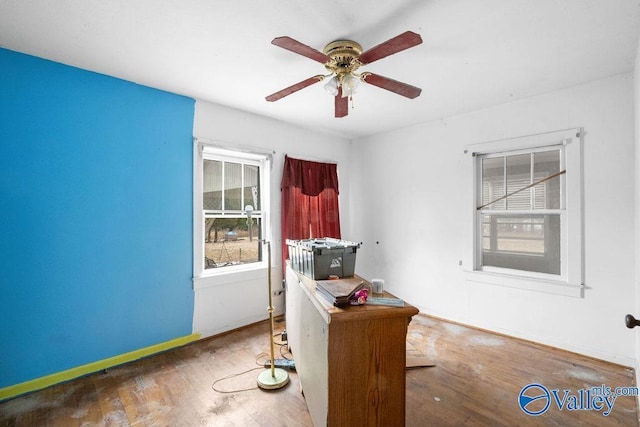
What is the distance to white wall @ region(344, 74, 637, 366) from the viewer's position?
260cm

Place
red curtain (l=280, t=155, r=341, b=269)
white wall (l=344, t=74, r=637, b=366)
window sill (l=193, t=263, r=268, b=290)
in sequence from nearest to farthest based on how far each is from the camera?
white wall (l=344, t=74, r=637, b=366)
window sill (l=193, t=263, r=268, b=290)
red curtain (l=280, t=155, r=341, b=269)

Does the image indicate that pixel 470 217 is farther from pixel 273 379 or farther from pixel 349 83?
pixel 273 379

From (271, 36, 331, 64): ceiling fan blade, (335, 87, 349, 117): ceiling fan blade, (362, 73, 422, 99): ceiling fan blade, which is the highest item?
(271, 36, 331, 64): ceiling fan blade

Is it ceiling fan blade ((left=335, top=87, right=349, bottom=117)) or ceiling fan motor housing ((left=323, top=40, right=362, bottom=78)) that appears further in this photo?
ceiling fan blade ((left=335, top=87, right=349, bottom=117))

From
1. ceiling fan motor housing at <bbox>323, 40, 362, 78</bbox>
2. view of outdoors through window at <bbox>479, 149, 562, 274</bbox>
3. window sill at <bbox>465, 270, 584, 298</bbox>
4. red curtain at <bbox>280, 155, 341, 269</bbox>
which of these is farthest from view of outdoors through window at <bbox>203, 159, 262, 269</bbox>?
view of outdoors through window at <bbox>479, 149, 562, 274</bbox>

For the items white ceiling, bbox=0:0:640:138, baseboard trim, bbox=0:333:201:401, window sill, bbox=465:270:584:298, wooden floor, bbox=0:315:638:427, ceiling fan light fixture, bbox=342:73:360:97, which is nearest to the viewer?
white ceiling, bbox=0:0:640:138

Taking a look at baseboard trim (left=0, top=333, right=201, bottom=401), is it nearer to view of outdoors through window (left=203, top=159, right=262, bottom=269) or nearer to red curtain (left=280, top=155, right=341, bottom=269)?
view of outdoors through window (left=203, top=159, right=262, bottom=269)

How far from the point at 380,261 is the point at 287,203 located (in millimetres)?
1719

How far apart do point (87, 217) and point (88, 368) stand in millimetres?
1276

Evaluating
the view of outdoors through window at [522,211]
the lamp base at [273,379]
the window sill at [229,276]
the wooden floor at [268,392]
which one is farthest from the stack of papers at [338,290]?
the view of outdoors through window at [522,211]

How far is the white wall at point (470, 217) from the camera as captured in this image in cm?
260

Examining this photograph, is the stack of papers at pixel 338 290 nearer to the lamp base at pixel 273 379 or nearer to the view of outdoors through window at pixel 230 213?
the lamp base at pixel 273 379

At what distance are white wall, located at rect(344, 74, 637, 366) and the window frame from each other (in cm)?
159

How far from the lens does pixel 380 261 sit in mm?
4445
